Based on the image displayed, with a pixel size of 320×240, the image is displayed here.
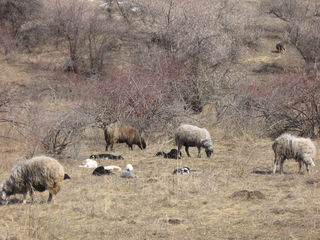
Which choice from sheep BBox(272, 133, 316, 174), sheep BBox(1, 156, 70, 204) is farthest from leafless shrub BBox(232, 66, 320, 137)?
sheep BBox(1, 156, 70, 204)

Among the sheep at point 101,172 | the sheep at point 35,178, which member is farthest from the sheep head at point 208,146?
the sheep at point 35,178

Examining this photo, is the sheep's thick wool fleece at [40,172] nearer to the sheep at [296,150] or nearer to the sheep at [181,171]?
the sheep at [181,171]

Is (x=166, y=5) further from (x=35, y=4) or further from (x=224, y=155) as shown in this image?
(x=224, y=155)

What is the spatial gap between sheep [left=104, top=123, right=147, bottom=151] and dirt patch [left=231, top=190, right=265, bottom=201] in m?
9.61

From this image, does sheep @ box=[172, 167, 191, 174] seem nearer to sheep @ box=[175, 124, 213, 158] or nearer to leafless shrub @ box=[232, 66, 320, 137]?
sheep @ box=[175, 124, 213, 158]

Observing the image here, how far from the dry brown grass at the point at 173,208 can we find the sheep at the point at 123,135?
500 centimetres

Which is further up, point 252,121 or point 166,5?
point 166,5

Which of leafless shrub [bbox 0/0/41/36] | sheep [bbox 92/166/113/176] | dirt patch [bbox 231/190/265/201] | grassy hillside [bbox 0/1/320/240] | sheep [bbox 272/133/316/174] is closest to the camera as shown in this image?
grassy hillside [bbox 0/1/320/240]

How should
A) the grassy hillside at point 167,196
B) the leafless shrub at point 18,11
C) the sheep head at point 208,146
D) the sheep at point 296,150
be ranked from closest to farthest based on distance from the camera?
the grassy hillside at point 167,196
the sheep at point 296,150
the sheep head at point 208,146
the leafless shrub at point 18,11

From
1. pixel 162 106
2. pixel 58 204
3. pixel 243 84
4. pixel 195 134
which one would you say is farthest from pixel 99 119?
pixel 58 204

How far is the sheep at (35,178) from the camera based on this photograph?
1157 centimetres

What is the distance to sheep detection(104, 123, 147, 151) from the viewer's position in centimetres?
2091

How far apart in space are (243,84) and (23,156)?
13977mm

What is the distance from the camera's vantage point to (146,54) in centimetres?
3297
